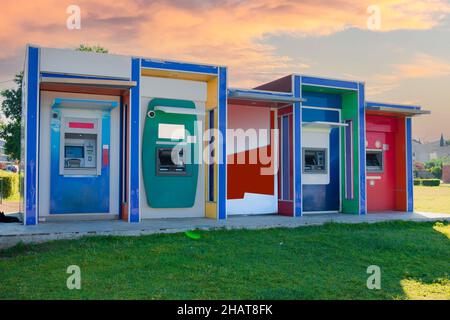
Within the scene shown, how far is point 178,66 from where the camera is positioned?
9555 mm

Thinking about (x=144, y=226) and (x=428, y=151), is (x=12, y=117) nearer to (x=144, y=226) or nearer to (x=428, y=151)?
(x=144, y=226)

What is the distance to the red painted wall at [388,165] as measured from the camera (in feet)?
40.6

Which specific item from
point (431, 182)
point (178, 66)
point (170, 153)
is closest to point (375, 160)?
point (170, 153)

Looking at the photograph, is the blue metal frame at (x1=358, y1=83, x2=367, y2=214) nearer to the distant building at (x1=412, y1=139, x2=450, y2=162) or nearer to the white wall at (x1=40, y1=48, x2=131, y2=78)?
the white wall at (x1=40, y1=48, x2=131, y2=78)

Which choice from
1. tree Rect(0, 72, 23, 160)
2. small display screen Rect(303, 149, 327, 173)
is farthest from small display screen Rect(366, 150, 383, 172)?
tree Rect(0, 72, 23, 160)

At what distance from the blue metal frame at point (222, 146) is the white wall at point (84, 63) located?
6.56 feet

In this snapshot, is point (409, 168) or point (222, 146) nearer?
point (222, 146)

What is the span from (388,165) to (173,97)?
6.34 meters

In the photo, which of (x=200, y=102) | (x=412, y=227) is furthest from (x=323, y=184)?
(x=200, y=102)

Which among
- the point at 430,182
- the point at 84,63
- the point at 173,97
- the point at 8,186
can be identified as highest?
the point at 84,63

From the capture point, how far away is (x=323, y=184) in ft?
38.2

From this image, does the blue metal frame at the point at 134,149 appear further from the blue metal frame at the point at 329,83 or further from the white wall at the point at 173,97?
the blue metal frame at the point at 329,83

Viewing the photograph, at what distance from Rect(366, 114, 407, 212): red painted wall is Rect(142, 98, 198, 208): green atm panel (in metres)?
5.06
